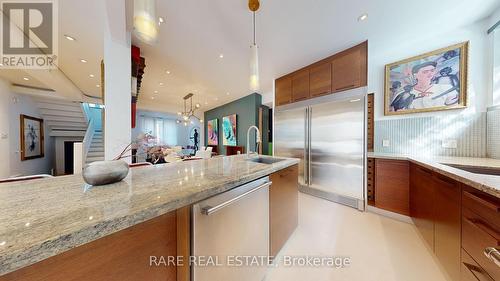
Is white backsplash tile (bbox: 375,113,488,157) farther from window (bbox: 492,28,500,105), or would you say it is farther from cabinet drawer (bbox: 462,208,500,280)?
cabinet drawer (bbox: 462,208,500,280)

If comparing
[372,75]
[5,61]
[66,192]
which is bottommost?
[66,192]

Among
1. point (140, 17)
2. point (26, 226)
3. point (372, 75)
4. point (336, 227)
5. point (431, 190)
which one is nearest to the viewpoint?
point (26, 226)

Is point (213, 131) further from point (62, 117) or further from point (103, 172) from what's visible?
point (103, 172)

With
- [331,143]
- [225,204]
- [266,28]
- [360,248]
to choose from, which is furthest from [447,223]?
[266,28]

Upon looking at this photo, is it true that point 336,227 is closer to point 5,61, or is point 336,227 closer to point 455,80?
point 455,80

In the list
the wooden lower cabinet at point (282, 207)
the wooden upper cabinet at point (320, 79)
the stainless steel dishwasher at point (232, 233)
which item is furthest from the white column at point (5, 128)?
the wooden upper cabinet at point (320, 79)

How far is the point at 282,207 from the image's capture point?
5.32ft

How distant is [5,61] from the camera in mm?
2939

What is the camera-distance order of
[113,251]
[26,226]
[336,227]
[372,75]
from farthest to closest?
[372,75] < [336,227] < [113,251] < [26,226]

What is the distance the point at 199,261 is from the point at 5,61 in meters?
5.09

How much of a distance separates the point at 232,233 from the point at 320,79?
2983 mm

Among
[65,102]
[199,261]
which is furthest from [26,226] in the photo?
[65,102]

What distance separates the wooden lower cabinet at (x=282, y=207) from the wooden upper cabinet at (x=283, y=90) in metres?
2.19

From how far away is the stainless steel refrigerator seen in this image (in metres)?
2.55
